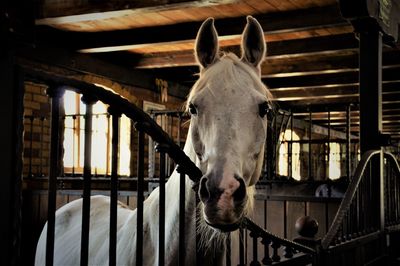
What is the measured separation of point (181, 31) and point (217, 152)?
442 centimetres

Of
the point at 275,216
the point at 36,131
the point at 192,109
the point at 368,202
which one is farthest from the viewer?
the point at 36,131

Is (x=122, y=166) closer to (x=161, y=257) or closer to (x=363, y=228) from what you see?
(x=363, y=228)

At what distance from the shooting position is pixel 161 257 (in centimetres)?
147

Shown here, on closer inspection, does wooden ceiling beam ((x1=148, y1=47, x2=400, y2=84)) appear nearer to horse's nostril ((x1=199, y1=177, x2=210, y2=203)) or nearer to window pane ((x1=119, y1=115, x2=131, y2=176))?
window pane ((x1=119, y1=115, x2=131, y2=176))

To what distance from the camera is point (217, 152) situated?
1566 mm

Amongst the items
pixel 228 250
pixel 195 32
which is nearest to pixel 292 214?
pixel 195 32

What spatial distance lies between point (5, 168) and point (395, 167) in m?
3.51

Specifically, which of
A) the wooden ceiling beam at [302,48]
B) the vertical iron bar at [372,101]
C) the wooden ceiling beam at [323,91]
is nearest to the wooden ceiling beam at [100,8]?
the vertical iron bar at [372,101]

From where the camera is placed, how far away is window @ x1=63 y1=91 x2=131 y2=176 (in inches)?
261

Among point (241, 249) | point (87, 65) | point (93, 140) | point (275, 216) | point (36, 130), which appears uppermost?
point (87, 65)

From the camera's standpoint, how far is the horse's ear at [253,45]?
2092mm

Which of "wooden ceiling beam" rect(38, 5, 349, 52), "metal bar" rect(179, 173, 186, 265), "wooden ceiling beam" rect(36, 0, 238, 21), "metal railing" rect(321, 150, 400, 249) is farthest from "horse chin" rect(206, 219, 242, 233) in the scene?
"wooden ceiling beam" rect(38, 5, 349, 52)

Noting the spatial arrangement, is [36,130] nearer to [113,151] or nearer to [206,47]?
[206,47]

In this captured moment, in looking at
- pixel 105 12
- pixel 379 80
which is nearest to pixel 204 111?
pixel 379 80
